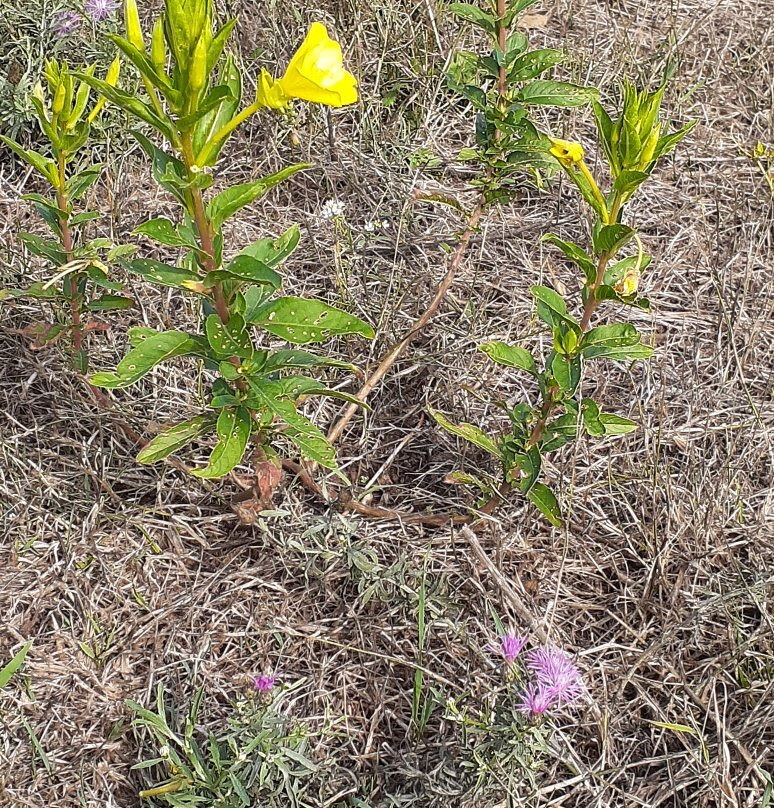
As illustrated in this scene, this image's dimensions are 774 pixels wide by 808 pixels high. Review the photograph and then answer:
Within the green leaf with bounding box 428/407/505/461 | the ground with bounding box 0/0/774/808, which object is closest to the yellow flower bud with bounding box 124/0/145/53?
the ground with bounding box 0/0/774/808

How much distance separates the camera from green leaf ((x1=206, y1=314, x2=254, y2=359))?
1.67 meters

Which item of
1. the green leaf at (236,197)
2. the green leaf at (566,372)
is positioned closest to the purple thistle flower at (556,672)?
the green leaf at (566,372)

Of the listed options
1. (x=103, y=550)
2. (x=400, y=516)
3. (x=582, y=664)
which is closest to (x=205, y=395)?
(x=103, y=550)

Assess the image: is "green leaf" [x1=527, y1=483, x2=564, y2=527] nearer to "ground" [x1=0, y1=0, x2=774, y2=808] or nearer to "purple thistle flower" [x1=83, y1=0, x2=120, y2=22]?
"ground" [x1=0, y1=0, x2=774, y2=808]

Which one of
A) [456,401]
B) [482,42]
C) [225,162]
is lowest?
[456,401]

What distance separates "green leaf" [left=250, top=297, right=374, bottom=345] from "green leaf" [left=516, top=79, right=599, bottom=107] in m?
0.93

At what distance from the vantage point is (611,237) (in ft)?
5.31

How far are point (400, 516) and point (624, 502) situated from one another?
61 cm

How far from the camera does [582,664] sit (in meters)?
1.97

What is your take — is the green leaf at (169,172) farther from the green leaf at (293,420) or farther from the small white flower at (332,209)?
the small white flower at (332,209)

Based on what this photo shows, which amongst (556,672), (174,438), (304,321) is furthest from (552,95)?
(556,672)

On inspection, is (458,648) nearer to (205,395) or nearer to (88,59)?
(205,395)

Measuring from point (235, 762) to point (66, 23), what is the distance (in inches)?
105

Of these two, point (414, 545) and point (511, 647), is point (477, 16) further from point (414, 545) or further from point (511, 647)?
point (511, 647)
